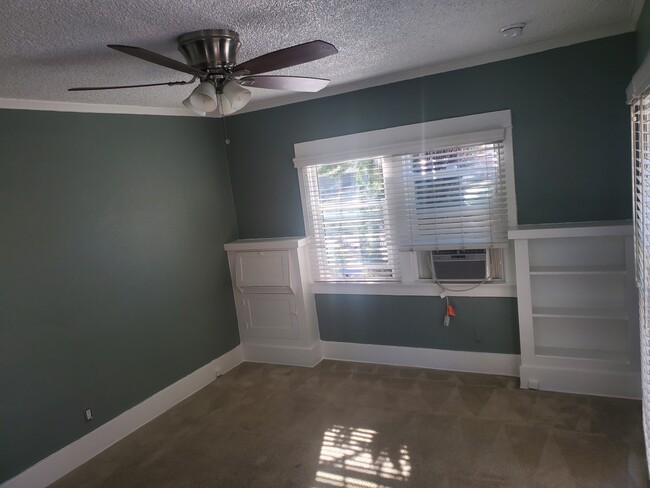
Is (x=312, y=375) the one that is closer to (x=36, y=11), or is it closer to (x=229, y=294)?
(x=229, y=294)

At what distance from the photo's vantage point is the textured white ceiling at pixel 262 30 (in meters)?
1.81

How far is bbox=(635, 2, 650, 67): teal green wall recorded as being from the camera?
222 centimetres

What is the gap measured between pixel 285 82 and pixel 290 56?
13.5 inches

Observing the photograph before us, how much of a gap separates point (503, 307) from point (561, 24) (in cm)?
195

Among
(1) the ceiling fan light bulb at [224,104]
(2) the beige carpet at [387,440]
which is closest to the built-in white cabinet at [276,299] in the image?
(2) the beige carpet at [387,440]

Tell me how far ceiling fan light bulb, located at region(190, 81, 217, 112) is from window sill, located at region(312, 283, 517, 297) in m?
2.28

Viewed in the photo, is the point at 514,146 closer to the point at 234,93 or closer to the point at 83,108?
the point at 234,93

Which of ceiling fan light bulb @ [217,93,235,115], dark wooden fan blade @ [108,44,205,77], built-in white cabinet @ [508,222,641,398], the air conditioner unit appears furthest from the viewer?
the air conditioner unit

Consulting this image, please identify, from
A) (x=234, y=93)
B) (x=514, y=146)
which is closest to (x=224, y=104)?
(x=234, y=93)

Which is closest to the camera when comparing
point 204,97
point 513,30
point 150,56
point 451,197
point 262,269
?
point 150,56

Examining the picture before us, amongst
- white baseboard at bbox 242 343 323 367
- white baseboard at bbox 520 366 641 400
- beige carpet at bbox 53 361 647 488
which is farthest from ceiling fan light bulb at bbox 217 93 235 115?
white baseboard at bbox 520 366 641 400

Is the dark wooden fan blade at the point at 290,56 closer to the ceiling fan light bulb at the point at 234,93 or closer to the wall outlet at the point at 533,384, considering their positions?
the ceiling fan light bulb at the point at 234,93

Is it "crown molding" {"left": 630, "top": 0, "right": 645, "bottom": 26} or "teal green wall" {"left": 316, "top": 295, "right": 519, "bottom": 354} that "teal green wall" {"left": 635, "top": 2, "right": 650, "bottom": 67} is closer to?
"crown molding" {"left": 630, "top": 0, "right": 645, "bottom": 26}

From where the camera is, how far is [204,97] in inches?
82.7
